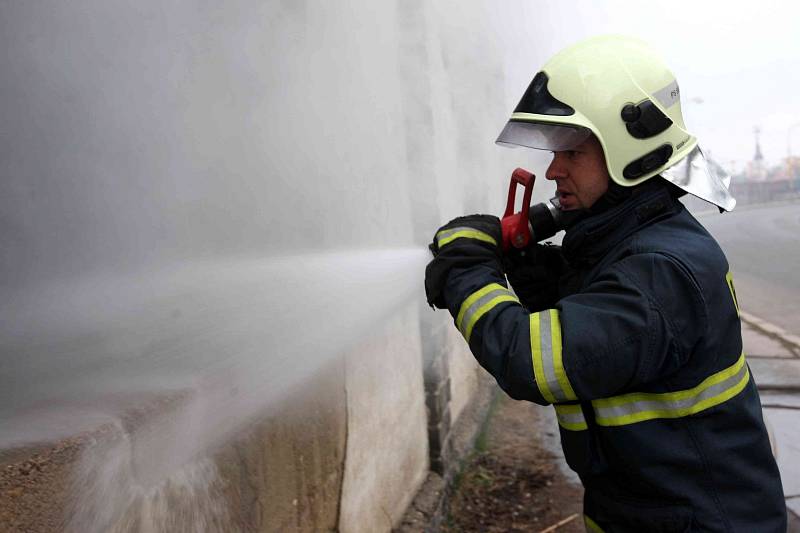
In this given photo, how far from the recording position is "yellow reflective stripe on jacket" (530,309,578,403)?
4.28 ft

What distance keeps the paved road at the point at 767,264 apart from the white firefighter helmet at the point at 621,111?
5.65m

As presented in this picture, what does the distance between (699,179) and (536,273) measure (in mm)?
455

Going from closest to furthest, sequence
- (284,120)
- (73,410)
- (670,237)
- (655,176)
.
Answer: (73,410), (670,237), (655,176), (284,120)

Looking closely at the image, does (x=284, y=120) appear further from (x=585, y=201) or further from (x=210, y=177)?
(x=585, y=201)

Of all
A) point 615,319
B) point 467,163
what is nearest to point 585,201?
point 615,319

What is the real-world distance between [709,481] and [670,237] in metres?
0.51

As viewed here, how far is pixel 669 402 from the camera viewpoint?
1.41 metres

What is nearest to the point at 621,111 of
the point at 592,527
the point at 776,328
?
the point at 592,527

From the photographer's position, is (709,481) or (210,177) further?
(210,177)

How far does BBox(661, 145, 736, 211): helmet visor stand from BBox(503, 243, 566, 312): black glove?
1.20 ft

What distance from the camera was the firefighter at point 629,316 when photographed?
1.31 m

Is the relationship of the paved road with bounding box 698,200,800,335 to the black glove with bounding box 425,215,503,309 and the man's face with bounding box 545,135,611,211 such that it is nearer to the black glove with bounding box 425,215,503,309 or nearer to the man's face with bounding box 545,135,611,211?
the man's face with bounding box 545,135,611,211

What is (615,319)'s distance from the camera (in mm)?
1296

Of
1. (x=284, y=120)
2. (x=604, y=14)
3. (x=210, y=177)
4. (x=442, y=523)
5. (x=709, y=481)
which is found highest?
(x=604, y=14)
